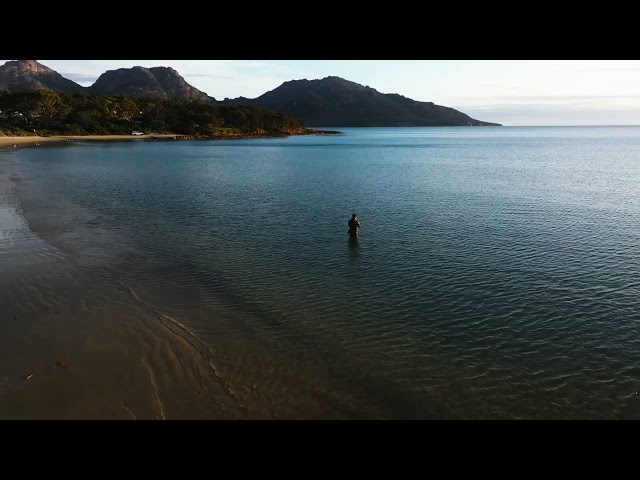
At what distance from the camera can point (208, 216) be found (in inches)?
1531

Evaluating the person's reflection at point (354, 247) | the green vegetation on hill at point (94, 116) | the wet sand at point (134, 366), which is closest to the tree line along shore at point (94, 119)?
the green vegetation on hill at point (94, 116)

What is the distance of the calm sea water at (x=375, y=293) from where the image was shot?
13570 millimetres

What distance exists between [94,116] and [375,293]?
17050 centimetres

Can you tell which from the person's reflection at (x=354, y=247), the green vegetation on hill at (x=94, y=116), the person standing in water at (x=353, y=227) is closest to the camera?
the person's reflection at (x=354, y=247)

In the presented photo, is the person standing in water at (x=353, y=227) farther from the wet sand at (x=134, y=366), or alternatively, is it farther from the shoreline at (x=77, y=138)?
the shoreline at (x=77, y=138)

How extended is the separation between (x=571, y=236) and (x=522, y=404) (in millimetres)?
23931

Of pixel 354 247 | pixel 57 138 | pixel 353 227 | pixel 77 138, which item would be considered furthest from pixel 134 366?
pixel 77 138

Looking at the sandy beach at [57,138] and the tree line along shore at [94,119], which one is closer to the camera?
the sandy beach at [57,138]

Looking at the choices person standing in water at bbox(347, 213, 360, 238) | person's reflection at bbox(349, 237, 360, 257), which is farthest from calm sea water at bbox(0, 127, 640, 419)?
person standing in water at bbox(347, 213, 360, 238)

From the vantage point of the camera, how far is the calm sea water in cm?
1357

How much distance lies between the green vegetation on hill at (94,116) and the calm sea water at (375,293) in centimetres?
11860
